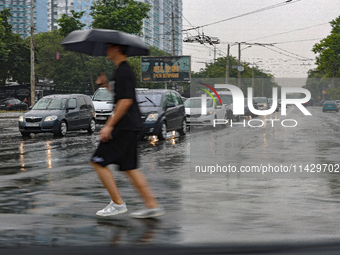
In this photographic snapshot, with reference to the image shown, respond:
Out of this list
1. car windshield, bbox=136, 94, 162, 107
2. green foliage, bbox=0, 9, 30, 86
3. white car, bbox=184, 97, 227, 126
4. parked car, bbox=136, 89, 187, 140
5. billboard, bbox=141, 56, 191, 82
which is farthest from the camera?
green foliage, bbox=0, 9, 30, 86

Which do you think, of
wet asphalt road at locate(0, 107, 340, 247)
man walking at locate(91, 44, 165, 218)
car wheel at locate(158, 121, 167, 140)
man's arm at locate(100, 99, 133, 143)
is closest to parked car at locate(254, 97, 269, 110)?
car wheel at locate(158, 121, 167, 140)

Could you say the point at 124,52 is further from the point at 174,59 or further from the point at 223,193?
the point at 174,59

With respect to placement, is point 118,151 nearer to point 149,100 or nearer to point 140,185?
point 140,185

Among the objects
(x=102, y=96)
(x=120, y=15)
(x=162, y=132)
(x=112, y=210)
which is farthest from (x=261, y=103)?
(x=112, y=210)

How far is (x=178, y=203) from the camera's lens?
266 inches

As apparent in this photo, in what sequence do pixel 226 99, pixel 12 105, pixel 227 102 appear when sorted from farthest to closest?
pixel 12 105
pixel 227 102
pixel 226 99

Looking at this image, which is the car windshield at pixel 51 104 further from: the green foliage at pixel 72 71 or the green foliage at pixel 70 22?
the green foliage at pixel 72 71

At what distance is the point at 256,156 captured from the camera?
42.2ft

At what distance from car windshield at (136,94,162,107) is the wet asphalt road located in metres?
5.73

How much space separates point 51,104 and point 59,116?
118cm

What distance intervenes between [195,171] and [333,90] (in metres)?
60.0

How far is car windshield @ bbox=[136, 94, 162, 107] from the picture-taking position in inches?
738

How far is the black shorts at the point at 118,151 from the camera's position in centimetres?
556

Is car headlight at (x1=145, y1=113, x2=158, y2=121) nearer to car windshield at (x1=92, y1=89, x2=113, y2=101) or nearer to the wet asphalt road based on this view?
the wet asphalt road
